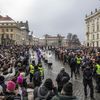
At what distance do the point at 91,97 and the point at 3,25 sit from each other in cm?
14018

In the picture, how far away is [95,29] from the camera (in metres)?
116

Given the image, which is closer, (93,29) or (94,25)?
(93,29)

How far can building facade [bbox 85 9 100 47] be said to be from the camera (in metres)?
113

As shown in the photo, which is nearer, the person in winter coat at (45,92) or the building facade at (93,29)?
the person in winter coat at (45,92)

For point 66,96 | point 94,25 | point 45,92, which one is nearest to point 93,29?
point 94,25

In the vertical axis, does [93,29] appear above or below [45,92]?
above

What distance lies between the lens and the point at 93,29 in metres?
118

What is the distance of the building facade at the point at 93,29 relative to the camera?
113 meters

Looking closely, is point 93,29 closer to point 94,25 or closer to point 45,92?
point 94,25

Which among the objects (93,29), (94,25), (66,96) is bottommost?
(66,96)

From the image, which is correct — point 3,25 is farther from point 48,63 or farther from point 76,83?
point 76,83

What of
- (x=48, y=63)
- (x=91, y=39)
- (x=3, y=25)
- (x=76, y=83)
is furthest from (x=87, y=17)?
(x=76, y=83)

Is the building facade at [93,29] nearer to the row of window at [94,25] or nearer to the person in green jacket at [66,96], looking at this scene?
the row of window at [94,25]

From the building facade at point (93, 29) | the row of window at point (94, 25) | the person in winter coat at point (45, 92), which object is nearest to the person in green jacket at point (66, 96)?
the person in winter coat at point (45, 92)
